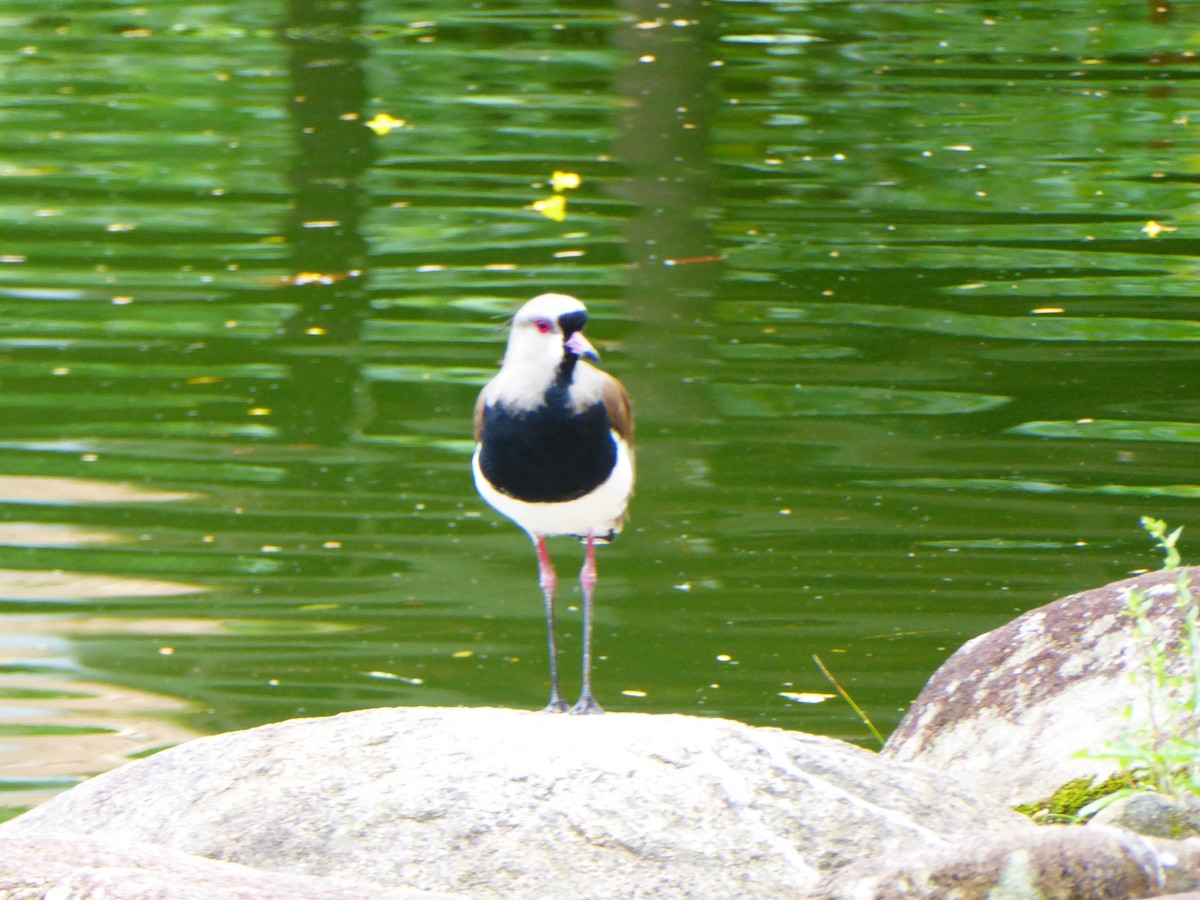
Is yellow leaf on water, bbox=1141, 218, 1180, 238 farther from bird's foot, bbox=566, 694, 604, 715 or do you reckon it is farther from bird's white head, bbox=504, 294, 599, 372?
bird's white head, bbox=504, 294, 599, 372

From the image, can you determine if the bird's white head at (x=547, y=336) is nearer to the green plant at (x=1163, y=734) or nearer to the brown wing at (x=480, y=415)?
Answer: the brown wing at (x=480, y=415)

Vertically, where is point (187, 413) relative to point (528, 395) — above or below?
below

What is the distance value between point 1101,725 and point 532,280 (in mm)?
5931

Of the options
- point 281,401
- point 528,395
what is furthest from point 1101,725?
point 281,401

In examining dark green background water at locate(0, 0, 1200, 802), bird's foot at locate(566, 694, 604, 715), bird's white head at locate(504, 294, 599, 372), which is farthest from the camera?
dark green background water at locate(0, 0, 1200, 802)

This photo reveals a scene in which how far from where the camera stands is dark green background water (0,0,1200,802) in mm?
6387

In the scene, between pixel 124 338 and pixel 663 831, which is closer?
pixel 663 831

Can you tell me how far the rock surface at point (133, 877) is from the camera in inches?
121

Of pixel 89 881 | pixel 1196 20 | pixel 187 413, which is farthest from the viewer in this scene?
pixel 1196 20

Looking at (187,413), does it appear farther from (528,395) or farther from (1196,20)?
(1196,20)

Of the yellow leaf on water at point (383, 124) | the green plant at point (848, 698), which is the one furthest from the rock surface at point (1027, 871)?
the yellow leaf on water at point (383, 124)

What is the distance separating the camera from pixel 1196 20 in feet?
50.3

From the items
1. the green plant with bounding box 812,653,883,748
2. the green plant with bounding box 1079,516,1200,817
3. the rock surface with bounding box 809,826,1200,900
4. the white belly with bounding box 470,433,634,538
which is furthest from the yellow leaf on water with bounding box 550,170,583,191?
the rock surface with bounding box 809,826,1200,900

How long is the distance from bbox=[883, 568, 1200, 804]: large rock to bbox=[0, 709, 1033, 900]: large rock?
0.43 metres
